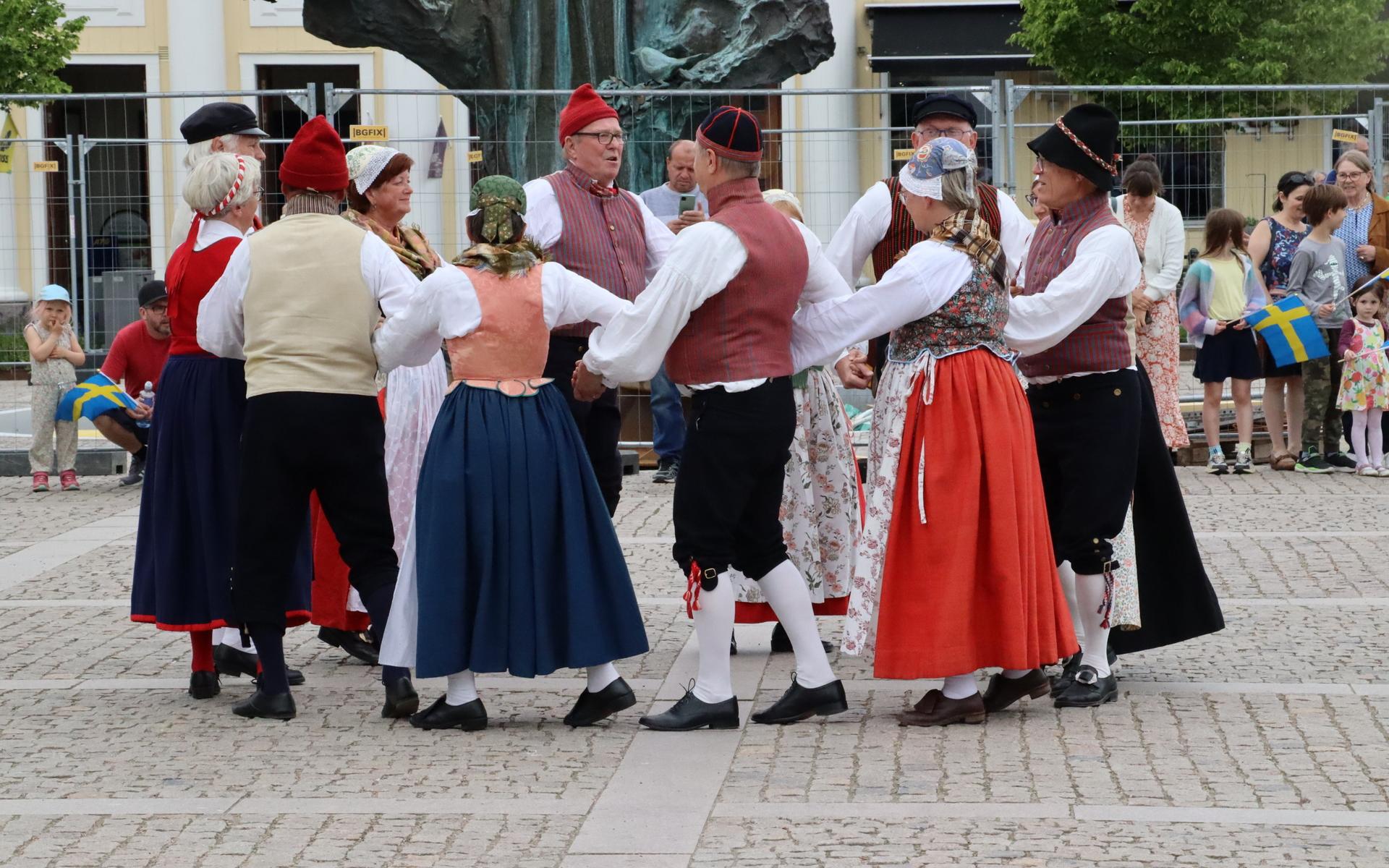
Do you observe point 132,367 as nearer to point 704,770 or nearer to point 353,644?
point 353,644

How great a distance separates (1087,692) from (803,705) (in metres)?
0.93

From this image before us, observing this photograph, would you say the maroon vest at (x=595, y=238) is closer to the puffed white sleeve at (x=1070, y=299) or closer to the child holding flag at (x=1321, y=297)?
the puffed white sleeve at (x=1070, y=299)

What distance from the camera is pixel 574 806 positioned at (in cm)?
489

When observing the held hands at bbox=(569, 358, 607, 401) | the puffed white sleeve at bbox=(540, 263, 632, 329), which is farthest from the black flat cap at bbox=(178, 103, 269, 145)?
the held hands at bbox=(569, 358, 607, 401)

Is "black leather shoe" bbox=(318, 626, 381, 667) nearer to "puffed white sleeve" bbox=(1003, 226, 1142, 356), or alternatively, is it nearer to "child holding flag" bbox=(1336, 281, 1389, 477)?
"puffed white sleeve" bbox=(1003, 226, 1142, 356)

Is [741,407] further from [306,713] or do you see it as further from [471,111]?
[471,111]

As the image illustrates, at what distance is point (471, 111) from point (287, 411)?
6265 mm

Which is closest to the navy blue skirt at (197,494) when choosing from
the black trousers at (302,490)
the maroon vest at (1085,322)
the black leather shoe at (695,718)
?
the black trousers at (302,490)

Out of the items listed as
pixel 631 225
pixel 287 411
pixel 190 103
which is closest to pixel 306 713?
pixel 287 411

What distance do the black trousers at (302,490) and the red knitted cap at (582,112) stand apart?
1472mm

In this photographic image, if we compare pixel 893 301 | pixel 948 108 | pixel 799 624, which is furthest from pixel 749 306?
pixel 948 108

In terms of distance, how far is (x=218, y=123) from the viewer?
666cm

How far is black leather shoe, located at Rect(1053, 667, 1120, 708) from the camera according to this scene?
19.6 ft

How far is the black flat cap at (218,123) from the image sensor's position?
665 centimetres
